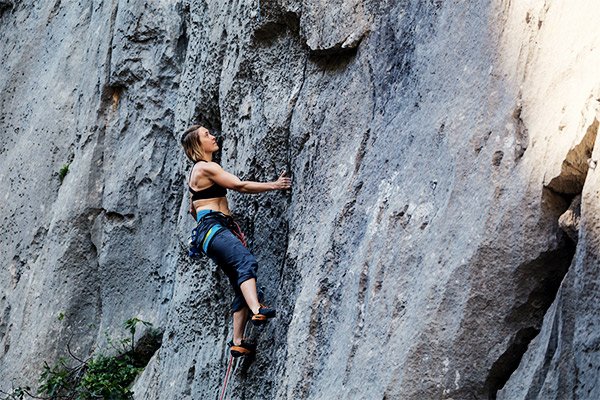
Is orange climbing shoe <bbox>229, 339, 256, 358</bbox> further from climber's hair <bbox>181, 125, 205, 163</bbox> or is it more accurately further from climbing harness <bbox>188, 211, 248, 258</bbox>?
climber's hair <bbox>181, 125, 205, 163</bbox>

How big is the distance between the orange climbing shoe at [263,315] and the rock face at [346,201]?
0.15 metres

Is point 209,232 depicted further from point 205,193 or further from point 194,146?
point 194,146

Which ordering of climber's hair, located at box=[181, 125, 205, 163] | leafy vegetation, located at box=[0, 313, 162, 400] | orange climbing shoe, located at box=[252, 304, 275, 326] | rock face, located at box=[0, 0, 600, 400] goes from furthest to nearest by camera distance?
leafy vegetation, located at box=[0, 313, 162, 400]
climber's hair, located at box=[181, 125, 205, 163]
orange climbing shoe, located at box=[252, 304, 275, 326]
rock face, located at box=[0, 0, 600, 400]

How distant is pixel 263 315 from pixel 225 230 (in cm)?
81

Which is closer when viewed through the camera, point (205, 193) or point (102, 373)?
point (205, 193)

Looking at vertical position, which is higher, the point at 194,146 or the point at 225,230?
the point at 194,146

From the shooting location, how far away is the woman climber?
552cm

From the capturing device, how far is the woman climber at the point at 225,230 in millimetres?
5516

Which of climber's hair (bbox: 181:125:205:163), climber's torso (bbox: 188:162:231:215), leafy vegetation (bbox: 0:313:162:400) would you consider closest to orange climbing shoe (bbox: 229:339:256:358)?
climber's torso (bbox: 188:162:231:215)

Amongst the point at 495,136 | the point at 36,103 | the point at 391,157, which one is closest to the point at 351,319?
the point at 391,157

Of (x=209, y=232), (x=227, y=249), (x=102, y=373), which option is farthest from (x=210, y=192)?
(x=102, y=373)

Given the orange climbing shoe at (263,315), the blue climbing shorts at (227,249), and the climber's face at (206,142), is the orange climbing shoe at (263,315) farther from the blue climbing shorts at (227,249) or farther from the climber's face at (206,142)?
the climber's face at (206,142)

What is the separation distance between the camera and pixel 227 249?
18.6 feet

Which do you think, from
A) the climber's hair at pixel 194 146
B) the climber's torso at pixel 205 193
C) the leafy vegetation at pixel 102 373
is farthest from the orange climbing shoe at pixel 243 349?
the leafy vegetation at pixel 102 373
